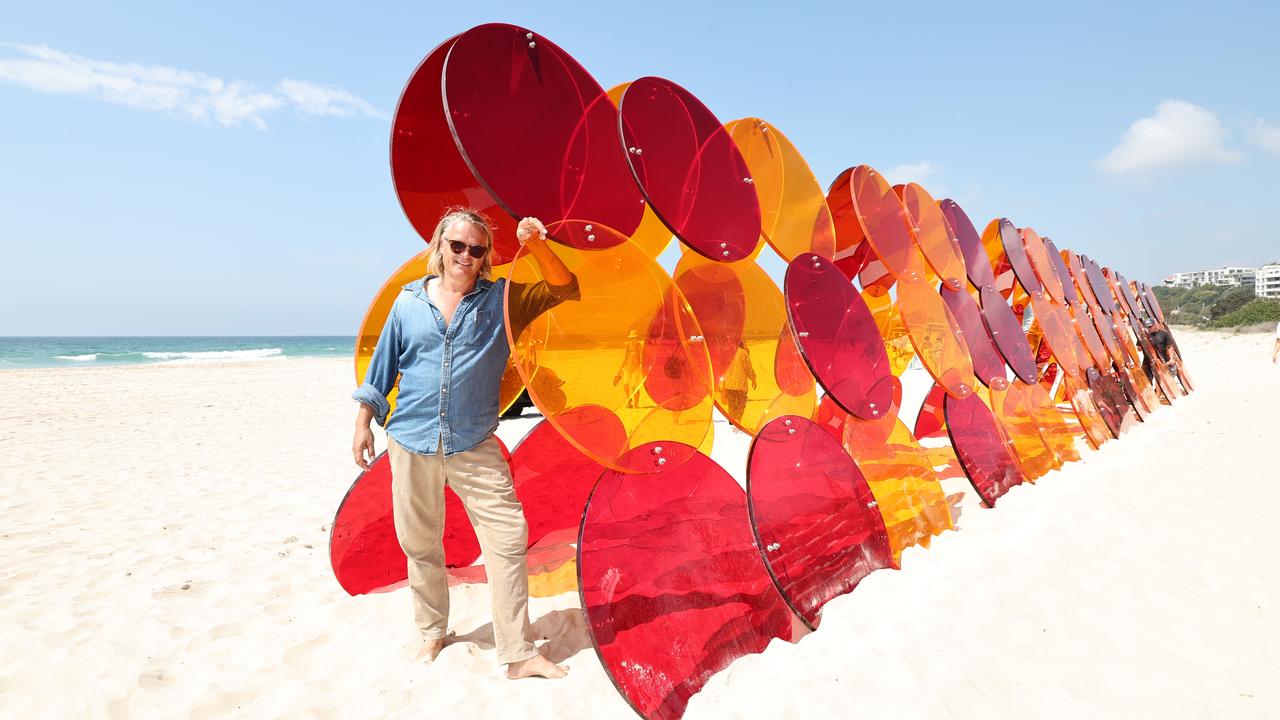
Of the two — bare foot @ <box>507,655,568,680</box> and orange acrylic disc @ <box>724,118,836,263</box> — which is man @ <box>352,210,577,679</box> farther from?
orange acrylic disc @ <box>724,118,836,263</box>

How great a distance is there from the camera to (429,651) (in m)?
2.41

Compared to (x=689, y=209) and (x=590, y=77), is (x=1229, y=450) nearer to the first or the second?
(x=689, y=209)

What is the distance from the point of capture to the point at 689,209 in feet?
9.32

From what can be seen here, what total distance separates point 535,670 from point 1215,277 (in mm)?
175842

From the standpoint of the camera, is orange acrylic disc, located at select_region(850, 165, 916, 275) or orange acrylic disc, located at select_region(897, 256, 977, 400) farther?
orange acrylic disc, located at select_region(850, 165, 916, 275)

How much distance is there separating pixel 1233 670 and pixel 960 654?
78 centimetres

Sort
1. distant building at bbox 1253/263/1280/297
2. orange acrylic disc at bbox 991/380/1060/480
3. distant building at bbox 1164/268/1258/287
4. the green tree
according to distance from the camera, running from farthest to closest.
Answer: distant building at bbox 1164/268/1258/287
distant building at bbox 1253/263/1280/297
the green tree
orange acrylic disc at bbox 991/380/1060/480

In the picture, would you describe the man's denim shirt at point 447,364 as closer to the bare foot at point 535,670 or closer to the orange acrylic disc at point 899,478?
the bare foot at point 535,670

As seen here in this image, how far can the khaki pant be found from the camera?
219 cm

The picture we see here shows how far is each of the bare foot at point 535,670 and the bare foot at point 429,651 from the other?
37cm

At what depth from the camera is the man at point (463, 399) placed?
2.19 meters

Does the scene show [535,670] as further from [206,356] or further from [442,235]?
[206,356]


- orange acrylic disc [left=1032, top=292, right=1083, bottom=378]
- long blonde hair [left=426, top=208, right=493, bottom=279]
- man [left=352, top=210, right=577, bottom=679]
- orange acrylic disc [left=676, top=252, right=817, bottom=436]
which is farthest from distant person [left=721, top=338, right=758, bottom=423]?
orange acrylic disc [left=1032, top=292, right=1083, bottom=378]

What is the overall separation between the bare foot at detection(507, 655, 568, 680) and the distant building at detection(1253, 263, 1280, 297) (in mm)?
142432
